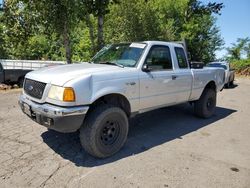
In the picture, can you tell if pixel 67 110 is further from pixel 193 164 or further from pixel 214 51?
pixel 214 51

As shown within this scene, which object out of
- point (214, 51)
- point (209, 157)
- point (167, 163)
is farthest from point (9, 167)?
point (214, 51)

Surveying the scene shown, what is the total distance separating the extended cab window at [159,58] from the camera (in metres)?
5.29

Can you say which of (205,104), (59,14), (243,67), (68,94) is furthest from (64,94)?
(243,67)

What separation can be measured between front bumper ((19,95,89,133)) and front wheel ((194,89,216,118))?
3925 millimetres

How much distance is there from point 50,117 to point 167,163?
79.3 inches

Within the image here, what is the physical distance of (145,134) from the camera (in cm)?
581

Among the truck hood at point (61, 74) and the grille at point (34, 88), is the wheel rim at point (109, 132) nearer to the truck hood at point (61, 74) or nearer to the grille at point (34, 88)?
the truck hood at point (61, 74)

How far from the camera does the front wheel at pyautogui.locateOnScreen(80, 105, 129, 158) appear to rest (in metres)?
4.32

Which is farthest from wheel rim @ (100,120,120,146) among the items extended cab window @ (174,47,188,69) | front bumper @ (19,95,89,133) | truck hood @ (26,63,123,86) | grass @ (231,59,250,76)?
grass @ (231,59,250,76)

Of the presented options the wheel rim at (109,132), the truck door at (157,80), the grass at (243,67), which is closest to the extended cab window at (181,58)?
the truck door at (157,80)

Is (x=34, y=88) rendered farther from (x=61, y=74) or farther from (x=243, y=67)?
(x=243, y=67)

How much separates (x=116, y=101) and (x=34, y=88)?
1417mm

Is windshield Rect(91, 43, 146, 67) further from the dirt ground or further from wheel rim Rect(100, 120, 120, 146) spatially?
the dirt ground

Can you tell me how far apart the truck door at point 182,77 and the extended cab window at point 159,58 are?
0.99 feet
